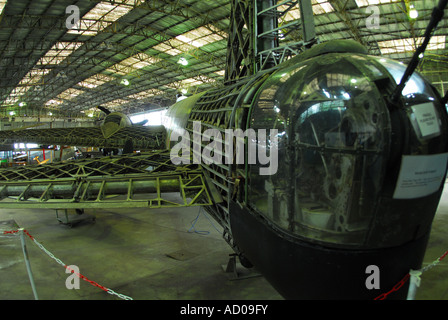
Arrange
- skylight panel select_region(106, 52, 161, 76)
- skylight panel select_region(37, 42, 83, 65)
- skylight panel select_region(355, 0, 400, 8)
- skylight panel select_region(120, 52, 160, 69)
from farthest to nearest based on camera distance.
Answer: skylight panel select_region(106, 52, 161, 76)
skylight panel select_region(120, 52, 160, 69)
skylight panel select_region(37, 42, 83, 65)
skylight panel select_region(355, 0, 400, 8)

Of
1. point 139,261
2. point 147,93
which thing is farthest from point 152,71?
point 139,261

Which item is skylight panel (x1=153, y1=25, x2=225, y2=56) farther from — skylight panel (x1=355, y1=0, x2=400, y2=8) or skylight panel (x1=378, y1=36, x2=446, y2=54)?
skylight panel (x1=378, y1=36, x2=446, y2=54)

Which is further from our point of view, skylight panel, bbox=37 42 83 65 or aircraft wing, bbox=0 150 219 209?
skylight panel, bbox=37 42 83 65

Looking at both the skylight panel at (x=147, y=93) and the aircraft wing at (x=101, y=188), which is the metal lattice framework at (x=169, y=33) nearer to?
the aircraft wing at (x=101, y=188)

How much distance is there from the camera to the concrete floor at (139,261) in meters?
5.67

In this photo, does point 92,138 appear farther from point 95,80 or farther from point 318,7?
point 95,80

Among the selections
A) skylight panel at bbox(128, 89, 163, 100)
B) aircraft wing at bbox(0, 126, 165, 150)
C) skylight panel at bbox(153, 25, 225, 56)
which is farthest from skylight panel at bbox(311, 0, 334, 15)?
skylight panel at bbox(128, 89, 163, 100)

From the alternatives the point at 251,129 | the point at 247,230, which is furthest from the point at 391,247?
the point at 251,129

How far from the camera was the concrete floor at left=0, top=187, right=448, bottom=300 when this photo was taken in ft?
18.6

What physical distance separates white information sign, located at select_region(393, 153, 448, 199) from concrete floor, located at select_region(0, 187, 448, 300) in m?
0.99

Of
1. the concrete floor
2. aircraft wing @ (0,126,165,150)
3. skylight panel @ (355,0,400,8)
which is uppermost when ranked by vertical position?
skylight panel @ (355,0,400,8)

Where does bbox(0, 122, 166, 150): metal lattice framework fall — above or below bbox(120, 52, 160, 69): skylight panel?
below

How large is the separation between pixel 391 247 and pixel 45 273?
23.9 feet

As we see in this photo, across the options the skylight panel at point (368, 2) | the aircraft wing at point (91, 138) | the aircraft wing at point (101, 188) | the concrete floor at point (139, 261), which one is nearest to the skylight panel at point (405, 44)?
the skylight panel at point (368, 2)
